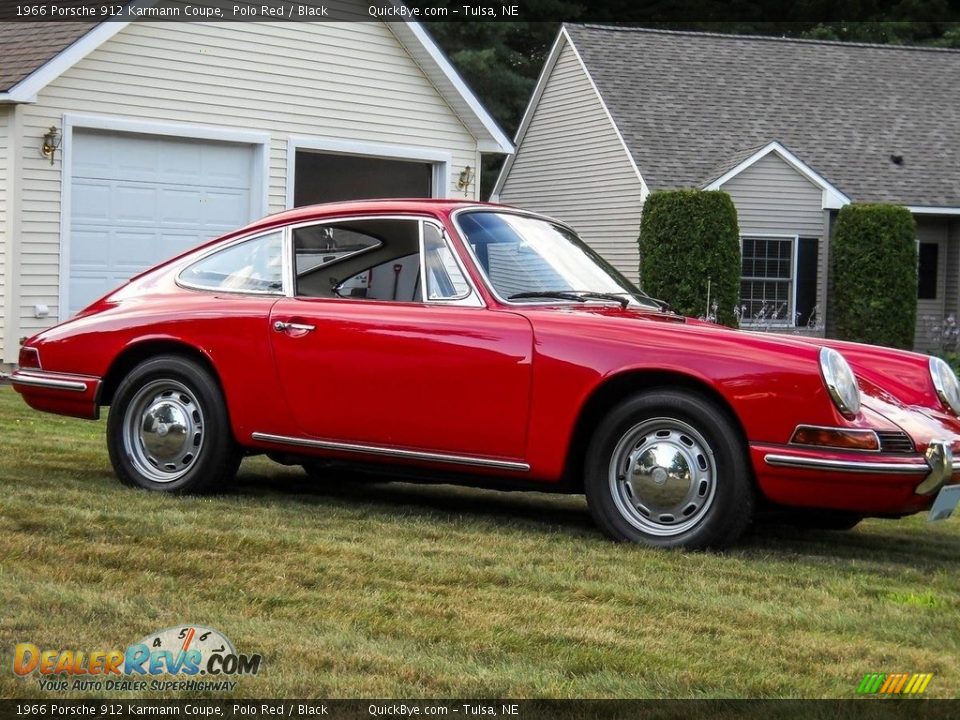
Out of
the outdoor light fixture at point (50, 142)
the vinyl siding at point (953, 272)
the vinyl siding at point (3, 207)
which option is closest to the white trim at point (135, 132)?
the outdoor light fixture at point (50, 142)

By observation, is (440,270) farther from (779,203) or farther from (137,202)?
(779,203)

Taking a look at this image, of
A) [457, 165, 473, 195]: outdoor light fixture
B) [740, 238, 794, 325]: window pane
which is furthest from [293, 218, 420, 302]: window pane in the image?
[740, 238, 794, 325]: window pane

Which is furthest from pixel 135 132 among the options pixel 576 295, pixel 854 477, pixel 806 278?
pixel 806 278

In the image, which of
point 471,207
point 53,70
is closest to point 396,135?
point 53,70

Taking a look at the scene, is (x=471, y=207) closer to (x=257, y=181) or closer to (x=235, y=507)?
(x=235, y=507)

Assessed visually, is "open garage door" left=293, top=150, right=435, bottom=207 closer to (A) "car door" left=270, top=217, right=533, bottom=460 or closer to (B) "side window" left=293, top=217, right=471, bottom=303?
(B) "side window" left=293, top=217, right=471, bottom=303

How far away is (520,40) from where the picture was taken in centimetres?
4200

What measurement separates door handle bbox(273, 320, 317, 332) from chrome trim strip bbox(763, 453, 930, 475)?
7.84 feet

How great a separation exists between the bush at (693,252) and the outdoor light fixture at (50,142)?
427 inches

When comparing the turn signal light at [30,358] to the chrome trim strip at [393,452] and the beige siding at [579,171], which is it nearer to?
the chrome trim strip at [393,452]

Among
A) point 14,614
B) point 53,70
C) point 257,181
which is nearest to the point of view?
point 14,614

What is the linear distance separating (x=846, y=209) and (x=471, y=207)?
62.5 ft

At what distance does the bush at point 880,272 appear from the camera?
24641mm

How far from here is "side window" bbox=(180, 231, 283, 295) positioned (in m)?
7.44
